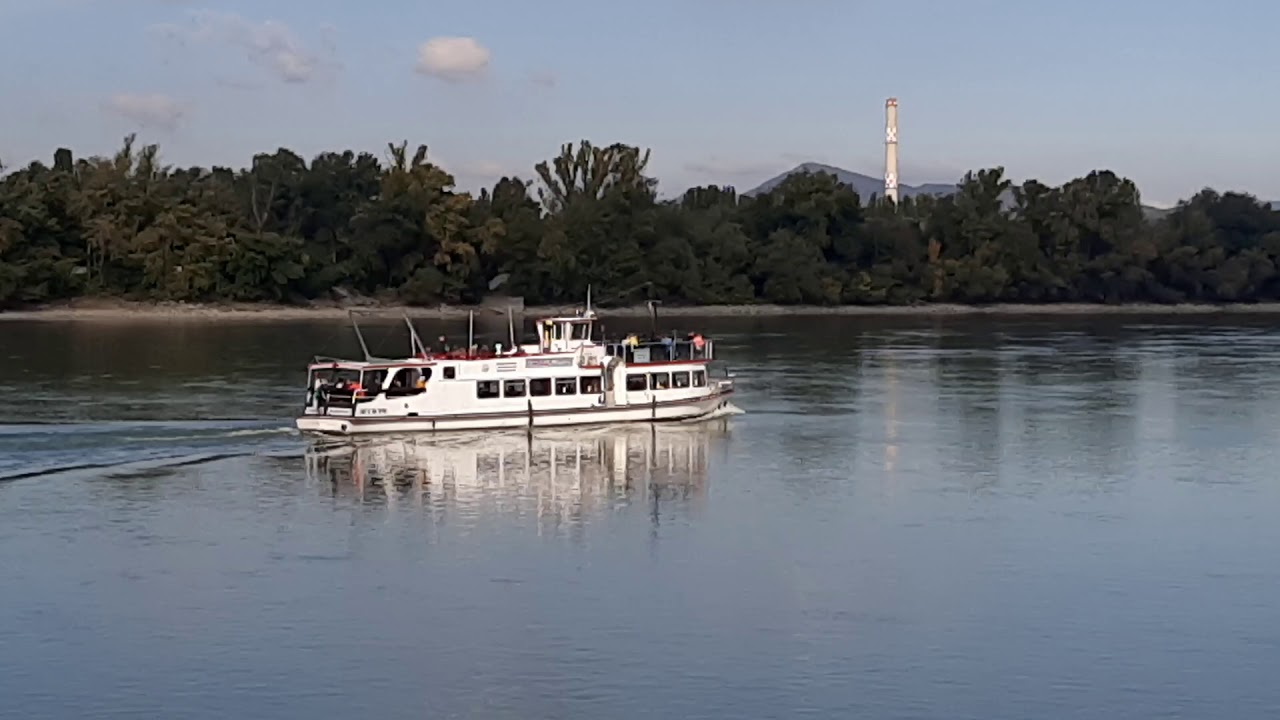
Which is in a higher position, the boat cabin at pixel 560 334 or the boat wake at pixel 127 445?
the boat cabin at pixel 560 334

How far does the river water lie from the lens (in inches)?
869

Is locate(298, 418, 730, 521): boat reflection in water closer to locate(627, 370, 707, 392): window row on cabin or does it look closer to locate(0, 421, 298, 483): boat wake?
locate(627, 370, 707, 392): window row on cabin

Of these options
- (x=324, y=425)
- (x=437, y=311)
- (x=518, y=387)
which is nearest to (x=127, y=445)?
(x=324, y=425)

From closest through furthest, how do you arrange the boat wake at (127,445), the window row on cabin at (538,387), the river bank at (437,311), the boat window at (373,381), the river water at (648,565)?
the river water at (648,565), the boat wake at (127,445), the boat window at (373,381), the window row on cabin at (538,387), the river bank at (437,311)

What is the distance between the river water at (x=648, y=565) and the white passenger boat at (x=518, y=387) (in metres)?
1.10

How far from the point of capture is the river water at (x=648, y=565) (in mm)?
22062

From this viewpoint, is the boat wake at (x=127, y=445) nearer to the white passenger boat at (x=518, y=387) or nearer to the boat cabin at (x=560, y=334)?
the white passenger boat at (x=518, y=387)

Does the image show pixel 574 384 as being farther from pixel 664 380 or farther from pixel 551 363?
pixel 664 380

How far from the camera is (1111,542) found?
103ft

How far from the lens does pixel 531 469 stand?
4012 cm

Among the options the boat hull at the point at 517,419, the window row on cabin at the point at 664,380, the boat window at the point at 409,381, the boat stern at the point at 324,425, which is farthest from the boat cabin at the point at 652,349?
the boat stern at the point at 324,425

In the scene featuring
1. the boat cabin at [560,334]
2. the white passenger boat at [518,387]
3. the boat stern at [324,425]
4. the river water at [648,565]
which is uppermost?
the boat cabin at [560,334]

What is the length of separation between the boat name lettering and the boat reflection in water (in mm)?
1844

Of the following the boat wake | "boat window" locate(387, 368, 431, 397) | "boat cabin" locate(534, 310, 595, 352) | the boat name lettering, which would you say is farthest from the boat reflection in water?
"boat cabin" locate(534, 310, 595, 352)
